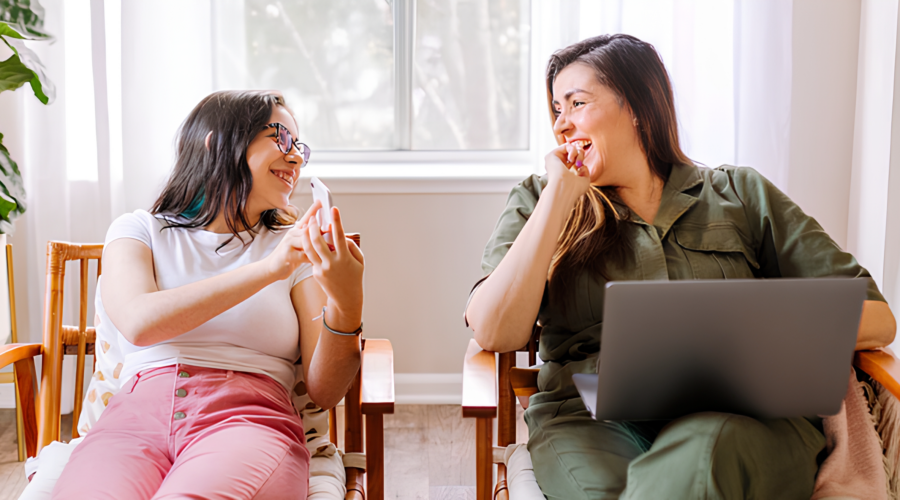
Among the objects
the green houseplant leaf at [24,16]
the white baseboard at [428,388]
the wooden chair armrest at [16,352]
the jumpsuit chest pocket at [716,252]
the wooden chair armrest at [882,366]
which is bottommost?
the white baseboard at [428,388]

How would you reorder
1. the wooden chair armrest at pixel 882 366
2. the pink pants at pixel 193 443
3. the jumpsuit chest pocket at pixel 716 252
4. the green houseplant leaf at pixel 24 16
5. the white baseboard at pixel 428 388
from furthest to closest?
the white baseboard at pixel 428 388, the green houseplant leaf at pixel 24 16, the jumpsuit chest pocket at pixel 716 252, the wooden chair armrest at pixel 882 366, the pink pants at pixel 193 443

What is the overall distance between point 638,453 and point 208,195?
976 millimetres

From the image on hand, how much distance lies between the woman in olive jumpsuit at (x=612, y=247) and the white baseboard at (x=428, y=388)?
125 cm

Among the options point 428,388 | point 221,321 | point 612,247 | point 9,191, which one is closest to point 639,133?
Answer: point 612,247

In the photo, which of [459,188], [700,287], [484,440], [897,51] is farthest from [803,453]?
[459,188]

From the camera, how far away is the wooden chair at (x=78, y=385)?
1.25m

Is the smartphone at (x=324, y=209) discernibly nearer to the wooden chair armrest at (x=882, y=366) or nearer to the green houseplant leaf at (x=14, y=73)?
the wooden chair armrest at (x=882, y=366)

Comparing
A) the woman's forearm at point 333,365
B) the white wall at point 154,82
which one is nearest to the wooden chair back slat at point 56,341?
the woman's forearm at point 333,365

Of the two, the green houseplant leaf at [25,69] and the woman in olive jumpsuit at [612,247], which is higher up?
the green houseplant leaf at [25,69]

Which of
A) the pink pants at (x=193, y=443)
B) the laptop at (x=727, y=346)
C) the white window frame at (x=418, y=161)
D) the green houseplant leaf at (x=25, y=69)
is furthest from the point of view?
the white window frame at (x=418, y=161)

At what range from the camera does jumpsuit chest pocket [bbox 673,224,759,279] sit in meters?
1.39

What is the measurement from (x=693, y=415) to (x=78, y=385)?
1.33 metres

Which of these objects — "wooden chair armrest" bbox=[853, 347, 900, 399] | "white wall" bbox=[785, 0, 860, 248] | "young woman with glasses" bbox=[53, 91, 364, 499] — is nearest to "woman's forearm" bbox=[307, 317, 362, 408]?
"young woman with glasses" bbox=[53, 91, 364, 499]

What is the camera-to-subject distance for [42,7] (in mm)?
2131
